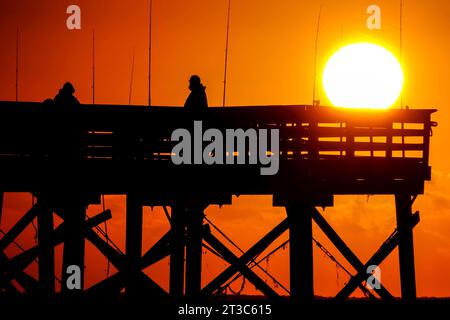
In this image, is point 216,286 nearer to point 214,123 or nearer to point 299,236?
point 299,236

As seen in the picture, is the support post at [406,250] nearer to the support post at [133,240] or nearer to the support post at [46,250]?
the support post at [133,240]

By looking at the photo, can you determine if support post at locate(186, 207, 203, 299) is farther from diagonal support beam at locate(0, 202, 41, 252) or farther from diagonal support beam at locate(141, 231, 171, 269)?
diagonal support beam at locate(0, 202, 41, 252)

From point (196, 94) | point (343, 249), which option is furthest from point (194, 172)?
point (343, 249)

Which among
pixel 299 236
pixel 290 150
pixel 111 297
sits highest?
pixel 290 150

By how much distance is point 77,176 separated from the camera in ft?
73.4

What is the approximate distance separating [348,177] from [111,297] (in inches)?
227

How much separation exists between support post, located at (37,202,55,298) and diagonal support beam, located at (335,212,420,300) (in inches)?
265

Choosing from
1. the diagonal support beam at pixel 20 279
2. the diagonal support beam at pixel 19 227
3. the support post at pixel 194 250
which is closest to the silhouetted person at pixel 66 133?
the diagonal support beam at pixel 19 227

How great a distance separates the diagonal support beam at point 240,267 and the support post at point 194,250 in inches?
8.3

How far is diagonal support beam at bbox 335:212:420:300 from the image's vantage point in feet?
78.2

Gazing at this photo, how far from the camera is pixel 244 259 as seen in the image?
23.3m

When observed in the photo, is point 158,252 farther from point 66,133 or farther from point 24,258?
point 66,133

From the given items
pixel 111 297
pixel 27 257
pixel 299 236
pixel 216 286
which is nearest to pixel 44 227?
pixel 27 257

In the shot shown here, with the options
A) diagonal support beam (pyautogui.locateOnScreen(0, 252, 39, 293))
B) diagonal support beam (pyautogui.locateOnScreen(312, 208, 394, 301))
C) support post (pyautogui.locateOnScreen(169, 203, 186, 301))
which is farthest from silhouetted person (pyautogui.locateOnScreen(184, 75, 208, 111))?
diagonal support beam (pyautogui.locateOnScreen(0, 252, 39, 293))
